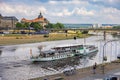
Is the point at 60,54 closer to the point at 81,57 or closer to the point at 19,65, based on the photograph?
the point at 81,57

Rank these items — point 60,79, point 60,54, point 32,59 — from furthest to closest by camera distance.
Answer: point 60,54 < point 32,59 < point 60,79

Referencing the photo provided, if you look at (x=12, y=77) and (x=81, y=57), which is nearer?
(x=12, y=77)

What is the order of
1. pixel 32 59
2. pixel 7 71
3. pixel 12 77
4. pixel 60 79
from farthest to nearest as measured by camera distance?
pixel 32 59 < pixel 7 71 < pixel 12 77 < pixel 60 79

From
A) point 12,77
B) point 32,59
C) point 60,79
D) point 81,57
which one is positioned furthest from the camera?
point 81,57

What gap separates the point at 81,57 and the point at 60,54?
8526 millimetres

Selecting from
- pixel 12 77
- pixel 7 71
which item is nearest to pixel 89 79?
pixel 12 77

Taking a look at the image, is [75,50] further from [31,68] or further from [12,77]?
[12,77]

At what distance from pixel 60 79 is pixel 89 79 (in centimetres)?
374

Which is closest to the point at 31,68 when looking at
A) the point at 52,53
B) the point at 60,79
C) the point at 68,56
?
the point at 52,53

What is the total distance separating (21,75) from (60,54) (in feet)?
88.3

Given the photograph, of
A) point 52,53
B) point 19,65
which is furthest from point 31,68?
point 52,53

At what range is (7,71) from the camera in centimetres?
6116

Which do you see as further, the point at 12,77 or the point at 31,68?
the point at 31,68

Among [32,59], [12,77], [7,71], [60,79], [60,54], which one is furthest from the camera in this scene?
[60,54]
